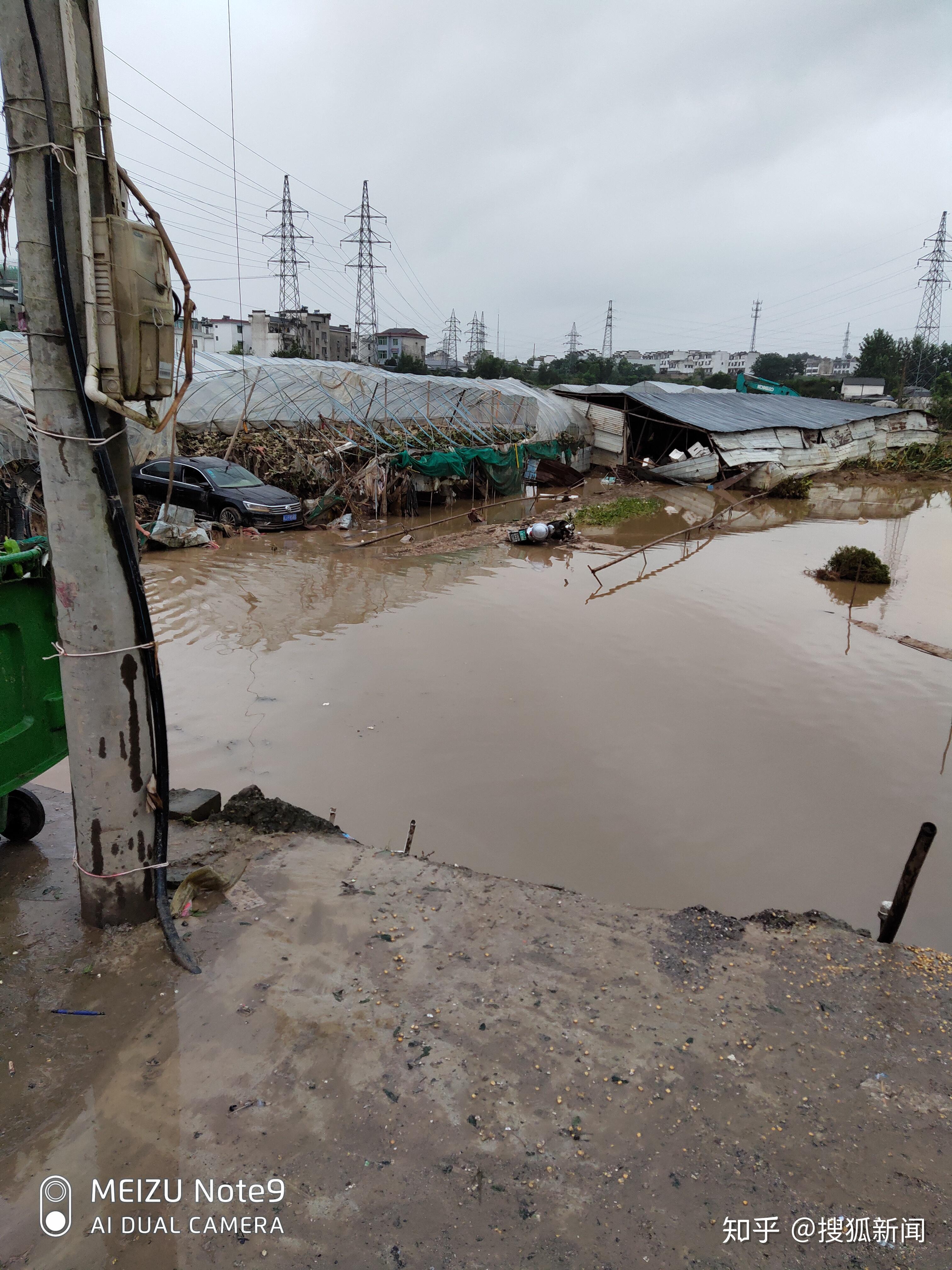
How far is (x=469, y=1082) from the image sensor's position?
2816 millimetres

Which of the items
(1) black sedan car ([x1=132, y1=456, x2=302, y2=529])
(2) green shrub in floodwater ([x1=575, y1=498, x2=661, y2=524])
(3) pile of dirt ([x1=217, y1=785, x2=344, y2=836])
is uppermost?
(1) black sedan car ([x1=132, y1=456, x2=302, y2=529])

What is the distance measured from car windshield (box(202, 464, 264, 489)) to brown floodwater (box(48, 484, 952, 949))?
2712 millimetres

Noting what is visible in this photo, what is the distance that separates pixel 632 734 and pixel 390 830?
2956 mm

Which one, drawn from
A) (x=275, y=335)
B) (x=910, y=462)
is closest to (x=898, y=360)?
(x=910, y=462)

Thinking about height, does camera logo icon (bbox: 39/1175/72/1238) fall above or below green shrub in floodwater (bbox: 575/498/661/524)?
below

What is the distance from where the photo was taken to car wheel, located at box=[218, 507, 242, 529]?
16.1 m

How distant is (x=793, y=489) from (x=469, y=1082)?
2762 centimetres

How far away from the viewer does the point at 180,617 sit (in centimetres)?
1053

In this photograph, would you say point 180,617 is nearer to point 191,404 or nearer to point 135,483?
point 135,483

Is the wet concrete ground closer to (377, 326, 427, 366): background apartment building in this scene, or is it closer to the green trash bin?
the green trash bin

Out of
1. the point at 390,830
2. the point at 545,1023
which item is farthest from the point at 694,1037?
the point at 390,830

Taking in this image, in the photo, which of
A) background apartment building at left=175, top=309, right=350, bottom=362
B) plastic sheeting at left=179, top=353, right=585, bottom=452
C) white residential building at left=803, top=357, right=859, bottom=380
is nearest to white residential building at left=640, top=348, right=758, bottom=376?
white residential building at left=803, top=357, right=859, bottom=380

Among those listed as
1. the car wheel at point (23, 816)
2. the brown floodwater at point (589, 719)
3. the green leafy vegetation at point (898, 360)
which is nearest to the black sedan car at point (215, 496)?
the brown floodwater at point (589, 719)

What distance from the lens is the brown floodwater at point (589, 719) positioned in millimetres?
5699
